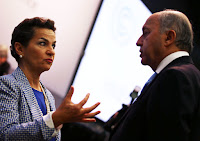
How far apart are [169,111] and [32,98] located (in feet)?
2.76

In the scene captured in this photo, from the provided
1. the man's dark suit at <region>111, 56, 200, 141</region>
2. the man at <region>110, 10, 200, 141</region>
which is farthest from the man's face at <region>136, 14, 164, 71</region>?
the man's dark suit at <region>111, 56, 200, 141</region>

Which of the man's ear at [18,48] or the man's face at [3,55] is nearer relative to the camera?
the man's ear at [18,48]

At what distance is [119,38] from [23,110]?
3234 millimetres

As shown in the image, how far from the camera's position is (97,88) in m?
4.42

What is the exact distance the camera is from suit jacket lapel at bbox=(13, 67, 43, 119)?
4.67 ft

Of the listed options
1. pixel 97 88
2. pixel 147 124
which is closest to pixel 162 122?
pixel 147 124

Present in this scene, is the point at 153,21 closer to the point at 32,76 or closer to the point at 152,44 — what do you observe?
the point at 152,44

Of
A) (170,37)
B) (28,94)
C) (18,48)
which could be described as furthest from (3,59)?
(170,37)

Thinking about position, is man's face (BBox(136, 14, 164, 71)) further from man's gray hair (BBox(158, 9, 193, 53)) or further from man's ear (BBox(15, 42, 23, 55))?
man's ear (BBox(15, 42, 23, 55))

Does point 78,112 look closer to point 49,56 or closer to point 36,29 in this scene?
point 49,56

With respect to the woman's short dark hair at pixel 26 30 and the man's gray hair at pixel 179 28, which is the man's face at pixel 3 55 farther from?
the man's gray hair at pixel 179 28

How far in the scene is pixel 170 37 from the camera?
1492mm

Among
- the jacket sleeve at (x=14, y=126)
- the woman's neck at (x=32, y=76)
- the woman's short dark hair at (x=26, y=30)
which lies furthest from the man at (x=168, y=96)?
the woman's short dark hair at (x=26, y=30)

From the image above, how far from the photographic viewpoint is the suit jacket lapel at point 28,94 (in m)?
1.42
